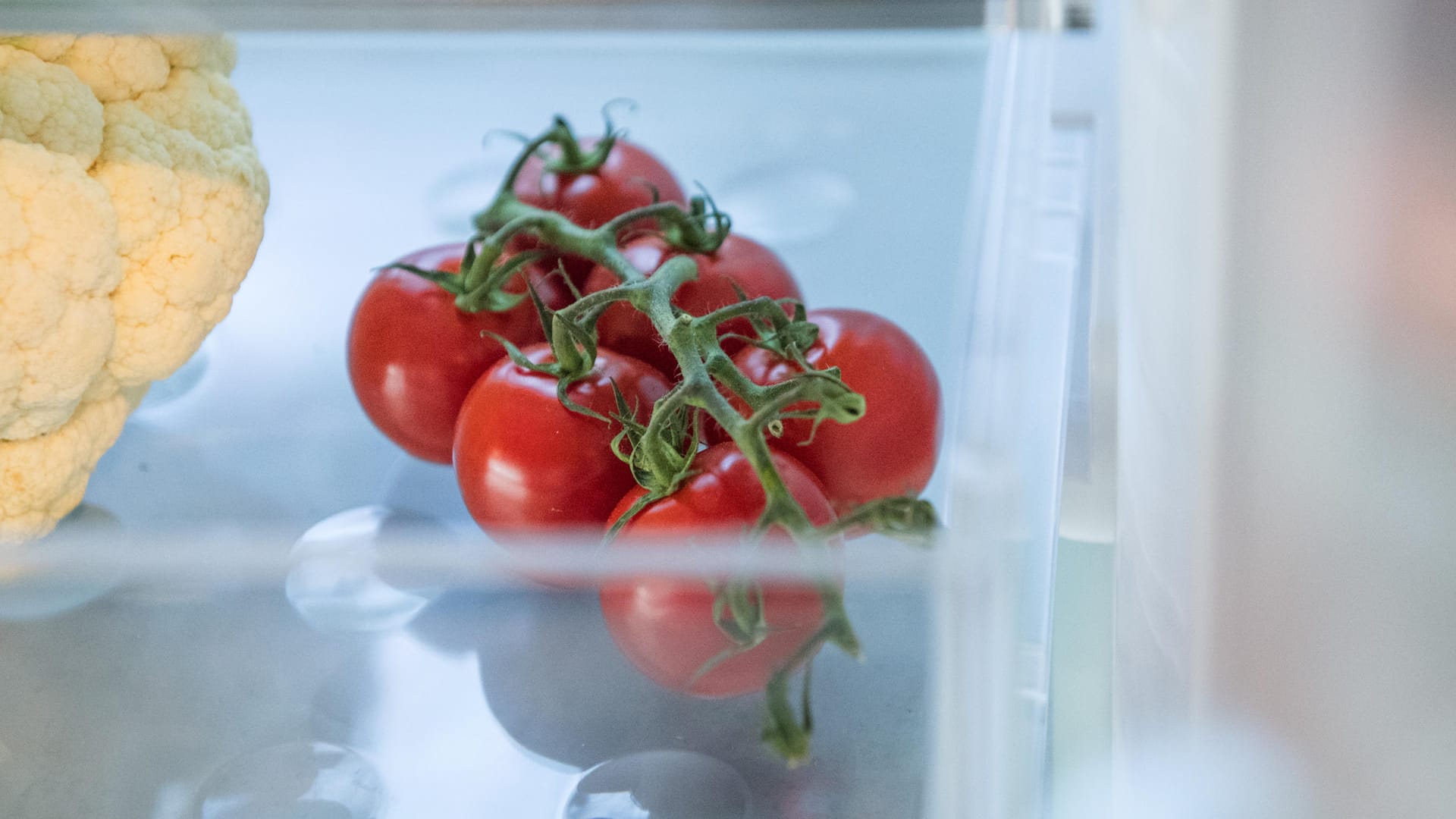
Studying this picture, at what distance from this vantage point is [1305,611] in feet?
0.91

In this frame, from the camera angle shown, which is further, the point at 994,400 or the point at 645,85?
the point at 645,85

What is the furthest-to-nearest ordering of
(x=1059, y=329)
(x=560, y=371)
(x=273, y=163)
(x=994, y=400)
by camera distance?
1. (x=273, y=163)
2. (x=1059, y=329)
3. (x=560, y=371)
4. (x=994, y=400)

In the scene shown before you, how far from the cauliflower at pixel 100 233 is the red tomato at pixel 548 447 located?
0.62 feet

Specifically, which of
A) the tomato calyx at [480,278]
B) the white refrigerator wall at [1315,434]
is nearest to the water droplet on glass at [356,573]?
the tomato calyx at [480,278]

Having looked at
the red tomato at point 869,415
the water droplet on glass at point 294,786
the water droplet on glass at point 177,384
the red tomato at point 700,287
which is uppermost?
the red tomato at point 700,287

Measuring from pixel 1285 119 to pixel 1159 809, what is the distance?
0.17 metres

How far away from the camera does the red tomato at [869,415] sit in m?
0.56

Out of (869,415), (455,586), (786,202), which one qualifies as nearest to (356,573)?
(455,586)

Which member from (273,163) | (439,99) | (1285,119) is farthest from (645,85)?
(1285,119)

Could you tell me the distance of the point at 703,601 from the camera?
383 millimetres

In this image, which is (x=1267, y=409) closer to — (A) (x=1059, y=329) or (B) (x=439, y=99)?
(A) (x=1059, y=329)

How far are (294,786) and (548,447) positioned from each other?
0.17 meters

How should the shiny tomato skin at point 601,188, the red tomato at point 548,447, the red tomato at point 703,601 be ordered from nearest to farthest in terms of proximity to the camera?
1. the red tomato at point 703,601
2. the red tomato at point 548,447
3. the shiny tomato skin at point 601,188

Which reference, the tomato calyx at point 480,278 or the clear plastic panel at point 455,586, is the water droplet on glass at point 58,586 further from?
the tomato calyx at point 480,278
